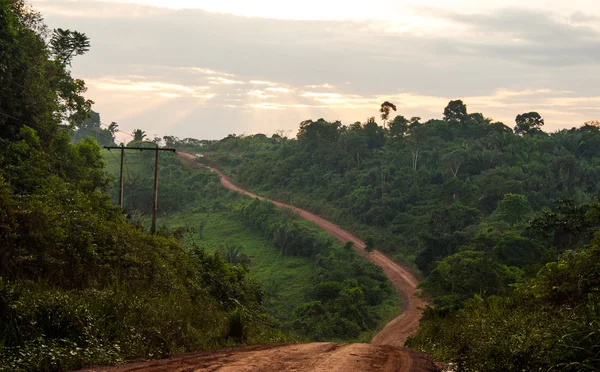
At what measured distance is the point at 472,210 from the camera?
46531mm

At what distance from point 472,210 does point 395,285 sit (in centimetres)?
1050

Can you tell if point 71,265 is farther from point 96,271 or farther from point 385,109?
point 385,109

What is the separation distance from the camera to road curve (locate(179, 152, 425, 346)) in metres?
31.9

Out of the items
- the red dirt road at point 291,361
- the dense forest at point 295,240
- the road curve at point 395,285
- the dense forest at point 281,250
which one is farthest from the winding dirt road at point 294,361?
the road curve at point 395,285

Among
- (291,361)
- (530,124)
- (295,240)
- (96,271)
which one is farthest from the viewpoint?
(530,124)

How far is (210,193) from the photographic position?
7425cm

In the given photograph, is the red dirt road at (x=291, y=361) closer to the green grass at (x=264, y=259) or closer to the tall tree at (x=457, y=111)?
the green grass at (x=264, y=259)

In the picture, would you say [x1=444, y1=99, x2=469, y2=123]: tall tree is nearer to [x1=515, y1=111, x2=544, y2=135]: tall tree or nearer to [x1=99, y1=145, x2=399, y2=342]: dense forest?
[x1=515, y1=111, x2=544, y2=135]: tall tree

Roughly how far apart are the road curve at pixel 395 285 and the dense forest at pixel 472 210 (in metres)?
1.57

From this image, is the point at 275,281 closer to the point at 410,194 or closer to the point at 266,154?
the point at 410,194

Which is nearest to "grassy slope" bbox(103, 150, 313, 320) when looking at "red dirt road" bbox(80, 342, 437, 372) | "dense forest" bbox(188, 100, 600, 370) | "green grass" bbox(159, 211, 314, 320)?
"green grass" bbox(159, 211, 314, 320)

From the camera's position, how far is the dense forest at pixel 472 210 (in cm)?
949

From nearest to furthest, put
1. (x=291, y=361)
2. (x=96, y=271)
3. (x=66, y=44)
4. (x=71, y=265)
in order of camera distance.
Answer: (x=291, y=361) < (x=71, y=265) < (x=96, y=271) < (x=66, y=44)

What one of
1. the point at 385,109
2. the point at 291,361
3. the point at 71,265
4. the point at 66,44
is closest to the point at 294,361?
the point at 291,361
